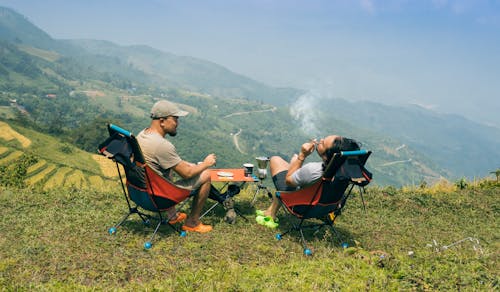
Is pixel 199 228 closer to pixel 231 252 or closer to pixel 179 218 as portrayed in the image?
pixel 179 218

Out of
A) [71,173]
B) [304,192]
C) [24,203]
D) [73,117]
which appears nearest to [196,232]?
[304,192]

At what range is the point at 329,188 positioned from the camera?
520 centimetres

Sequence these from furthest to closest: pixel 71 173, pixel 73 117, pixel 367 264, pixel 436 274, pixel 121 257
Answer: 1. pixel 73 117
2. pixel 71 173
3. pixel 121 257
4. pixel 367 264
5. pixel 436 274

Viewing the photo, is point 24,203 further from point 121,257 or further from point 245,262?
point 245,262

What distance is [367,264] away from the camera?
4.27 meters

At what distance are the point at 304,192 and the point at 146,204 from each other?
2641 millimetres

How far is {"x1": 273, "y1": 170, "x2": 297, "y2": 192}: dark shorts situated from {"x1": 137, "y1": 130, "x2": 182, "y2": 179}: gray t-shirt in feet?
6.97

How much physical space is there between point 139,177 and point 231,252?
186 centimetres

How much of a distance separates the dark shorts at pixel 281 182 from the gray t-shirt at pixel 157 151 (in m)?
2.12

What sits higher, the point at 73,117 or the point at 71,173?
the point at 71,173

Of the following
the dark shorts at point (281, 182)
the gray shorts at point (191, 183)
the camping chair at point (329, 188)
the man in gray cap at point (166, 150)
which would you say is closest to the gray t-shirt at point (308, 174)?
the camping chair at point (329, 188)

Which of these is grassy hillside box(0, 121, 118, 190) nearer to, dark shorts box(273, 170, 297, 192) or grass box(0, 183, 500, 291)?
grass box(0, 183, 500, 291)

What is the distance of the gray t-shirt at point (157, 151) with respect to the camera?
5066 mm

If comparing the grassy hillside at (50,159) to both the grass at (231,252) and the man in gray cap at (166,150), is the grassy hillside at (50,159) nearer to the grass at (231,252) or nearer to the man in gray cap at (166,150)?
the grass at (231,252)
